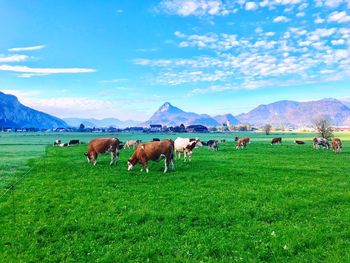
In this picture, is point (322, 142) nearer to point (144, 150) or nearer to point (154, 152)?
point (154, 152)

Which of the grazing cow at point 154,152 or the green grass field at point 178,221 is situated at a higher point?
the grazing cow at point 154,152

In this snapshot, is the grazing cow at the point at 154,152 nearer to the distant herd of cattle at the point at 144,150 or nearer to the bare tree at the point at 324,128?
the distant herd of cattle at the point at 144,150

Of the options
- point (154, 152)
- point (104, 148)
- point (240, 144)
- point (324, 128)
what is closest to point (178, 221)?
point (154, 152)

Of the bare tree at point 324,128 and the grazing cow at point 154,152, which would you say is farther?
the bare tree at point 324,128

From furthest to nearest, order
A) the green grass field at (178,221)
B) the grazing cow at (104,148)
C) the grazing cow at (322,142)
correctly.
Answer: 1. the grazing cow at (322,142)
2. the grazing cow at (104,148)
3. the green grass field at (178,221)

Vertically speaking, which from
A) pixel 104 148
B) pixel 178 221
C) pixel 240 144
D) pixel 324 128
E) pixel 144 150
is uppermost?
pixel 324 128

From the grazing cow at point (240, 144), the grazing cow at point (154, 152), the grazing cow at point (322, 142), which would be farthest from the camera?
the grazing cow at point (240, 144)

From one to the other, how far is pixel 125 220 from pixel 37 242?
12.6 feet

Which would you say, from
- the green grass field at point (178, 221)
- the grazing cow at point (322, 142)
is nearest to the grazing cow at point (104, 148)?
the green grass field at point (178, 221)

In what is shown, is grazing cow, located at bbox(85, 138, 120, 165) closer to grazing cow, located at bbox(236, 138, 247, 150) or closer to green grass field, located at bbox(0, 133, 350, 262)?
green grass field, located at bbox(0, 133, 350, 262)

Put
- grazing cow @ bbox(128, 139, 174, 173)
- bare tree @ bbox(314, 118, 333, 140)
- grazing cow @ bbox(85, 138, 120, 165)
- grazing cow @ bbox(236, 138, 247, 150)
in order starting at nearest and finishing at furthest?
grazing cow @ bbox(128, 139, 174, 173) < grazing cow @ bbox(85, 138, 120, 165) < grazing cow @ bbox(236, 138, 247, 150) < bare tree @ bbox(314, 118, 333, 140)

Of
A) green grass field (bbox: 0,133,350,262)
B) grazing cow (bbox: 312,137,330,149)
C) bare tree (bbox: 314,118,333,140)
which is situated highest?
bare tree (bbox: 314,118,333,140)

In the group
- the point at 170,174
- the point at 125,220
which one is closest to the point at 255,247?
the point at 125,220

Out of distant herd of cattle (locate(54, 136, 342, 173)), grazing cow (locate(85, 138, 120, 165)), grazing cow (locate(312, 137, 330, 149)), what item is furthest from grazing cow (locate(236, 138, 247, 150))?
grazing cow (locate(85, 138, 120, 165))
